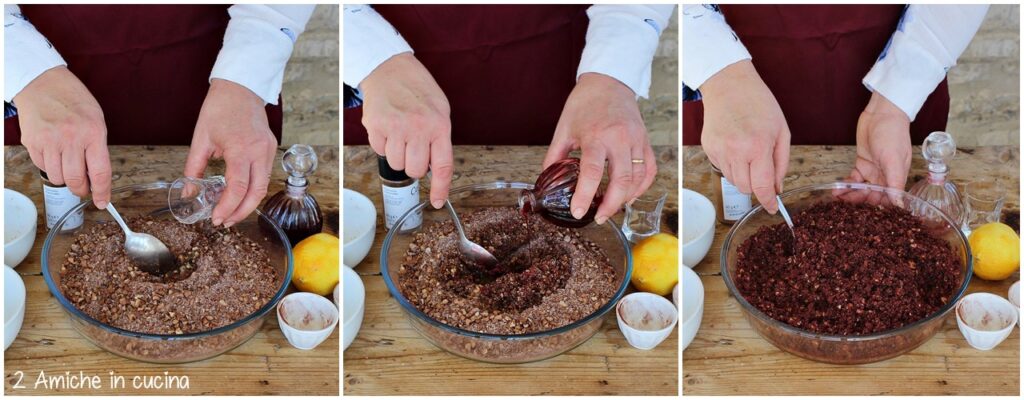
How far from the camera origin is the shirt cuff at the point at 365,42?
121 cm

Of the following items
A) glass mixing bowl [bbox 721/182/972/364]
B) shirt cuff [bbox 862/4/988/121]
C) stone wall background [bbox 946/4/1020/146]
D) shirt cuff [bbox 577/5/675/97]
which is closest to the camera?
glass mixing bowl [bbox 721/182/972/364]

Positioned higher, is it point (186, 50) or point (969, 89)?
point (186, 50)

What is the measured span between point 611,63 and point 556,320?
39 centimetres

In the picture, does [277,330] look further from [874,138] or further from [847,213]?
[874,138]

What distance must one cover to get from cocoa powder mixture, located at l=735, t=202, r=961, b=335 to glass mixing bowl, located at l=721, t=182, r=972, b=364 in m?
0.01

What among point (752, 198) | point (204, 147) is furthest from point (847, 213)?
point (204, 147)

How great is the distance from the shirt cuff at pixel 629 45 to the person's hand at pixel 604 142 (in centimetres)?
1

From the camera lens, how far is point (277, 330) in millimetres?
1170

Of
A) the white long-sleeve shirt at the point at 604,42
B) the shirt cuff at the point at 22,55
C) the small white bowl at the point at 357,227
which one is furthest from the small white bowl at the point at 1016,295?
the shirt cuff at the point at 22,55

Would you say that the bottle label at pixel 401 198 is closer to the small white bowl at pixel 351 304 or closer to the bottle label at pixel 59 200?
the small white bowl at pixel 351 304

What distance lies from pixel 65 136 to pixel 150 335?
0.34 meters

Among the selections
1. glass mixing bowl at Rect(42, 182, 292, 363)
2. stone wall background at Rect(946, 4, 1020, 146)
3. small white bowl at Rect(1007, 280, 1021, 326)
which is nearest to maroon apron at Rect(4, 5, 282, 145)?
glass mixing bowl at Rect(42, 182, 292, 363)

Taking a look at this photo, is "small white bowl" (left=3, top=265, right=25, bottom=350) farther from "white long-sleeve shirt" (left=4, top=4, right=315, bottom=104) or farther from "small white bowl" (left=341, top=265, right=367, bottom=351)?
"small white bowl" (left=341, top=265, right=367, bottom=351)

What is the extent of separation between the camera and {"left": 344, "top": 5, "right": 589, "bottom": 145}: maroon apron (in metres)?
1.34
